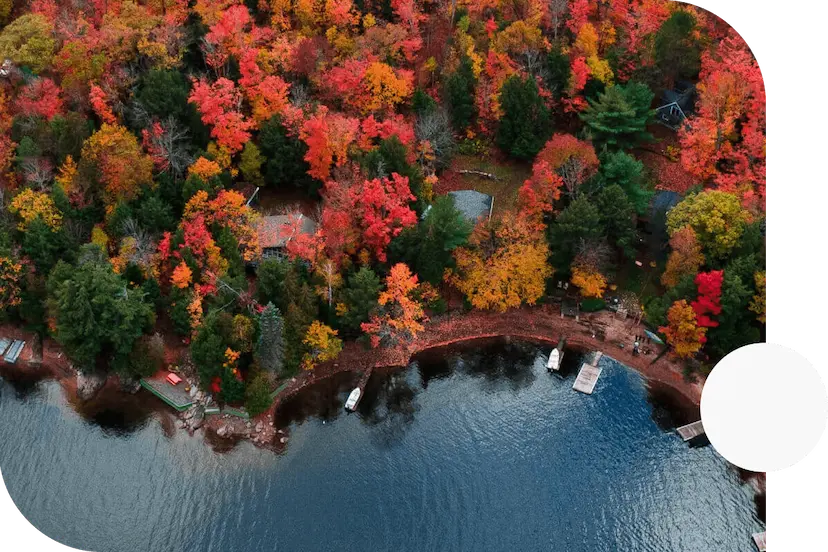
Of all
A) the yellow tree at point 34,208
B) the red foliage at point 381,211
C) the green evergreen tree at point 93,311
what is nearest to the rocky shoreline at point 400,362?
the green evergreen tree at point 93,311

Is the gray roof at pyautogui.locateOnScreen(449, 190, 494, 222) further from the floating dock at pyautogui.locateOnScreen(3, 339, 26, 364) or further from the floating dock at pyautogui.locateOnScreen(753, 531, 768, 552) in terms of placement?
the floating dock at pyautogui.locateOnScreen(3, 339, 26, 364)

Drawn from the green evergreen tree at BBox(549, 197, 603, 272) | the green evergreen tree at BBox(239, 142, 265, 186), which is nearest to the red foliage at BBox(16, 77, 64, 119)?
the green evergreen tree at BBox(239, 142, 265, 186)

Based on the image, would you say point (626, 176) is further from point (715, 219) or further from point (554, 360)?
point (554, 360)

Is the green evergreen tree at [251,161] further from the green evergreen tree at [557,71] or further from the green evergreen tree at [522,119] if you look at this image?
the green evergreen tree at [557,71]

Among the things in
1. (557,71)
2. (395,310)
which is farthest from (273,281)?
(557,71)

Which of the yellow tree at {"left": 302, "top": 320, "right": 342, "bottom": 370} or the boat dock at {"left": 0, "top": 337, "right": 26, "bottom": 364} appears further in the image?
the boat dock at {"left": 0, "top": 337, "right": 26, "bottom": 364}

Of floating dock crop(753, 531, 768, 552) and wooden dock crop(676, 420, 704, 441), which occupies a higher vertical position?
wooden dock crop(676, 420, 704, 441)
